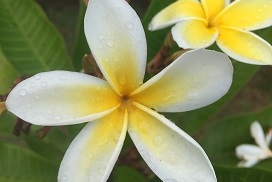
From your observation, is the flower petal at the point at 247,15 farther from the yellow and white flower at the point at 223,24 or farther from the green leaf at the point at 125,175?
the green leaf at the point at 125,175

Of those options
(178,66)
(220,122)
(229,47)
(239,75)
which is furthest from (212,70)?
(220,122)

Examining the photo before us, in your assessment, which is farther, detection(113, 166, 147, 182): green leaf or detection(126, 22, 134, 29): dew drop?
detection(113, 166, 147, 182): green leaf

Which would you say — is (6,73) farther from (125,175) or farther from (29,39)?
(125,175)

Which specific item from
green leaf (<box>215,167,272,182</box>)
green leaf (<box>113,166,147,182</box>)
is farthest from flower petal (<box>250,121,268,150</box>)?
green leaf (<box>113,166,147,182</box>)

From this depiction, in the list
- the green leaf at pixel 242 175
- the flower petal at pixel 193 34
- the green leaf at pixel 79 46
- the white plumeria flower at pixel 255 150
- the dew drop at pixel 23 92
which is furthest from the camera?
the white plumeria flower at pixel 255 150

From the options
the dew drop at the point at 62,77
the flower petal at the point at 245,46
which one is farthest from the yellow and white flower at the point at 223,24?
the dew drop at the point at 62,77

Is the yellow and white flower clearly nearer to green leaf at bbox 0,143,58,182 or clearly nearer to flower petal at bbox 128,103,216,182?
flower petal at bbox 128,103,216,182
